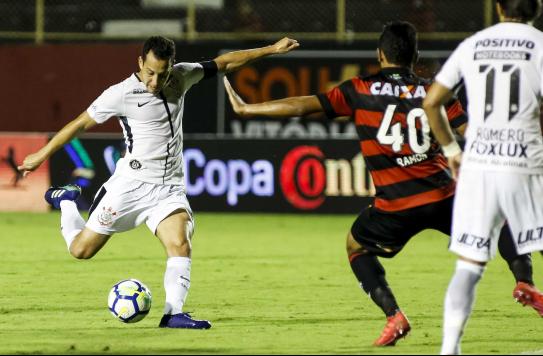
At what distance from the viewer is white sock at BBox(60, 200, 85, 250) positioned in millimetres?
9320

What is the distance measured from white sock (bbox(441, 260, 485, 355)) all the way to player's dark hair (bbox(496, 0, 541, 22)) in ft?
4.24

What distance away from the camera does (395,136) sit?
7379mm

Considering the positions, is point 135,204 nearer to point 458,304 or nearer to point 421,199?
point 421,199

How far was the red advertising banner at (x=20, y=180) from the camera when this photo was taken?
18.0m

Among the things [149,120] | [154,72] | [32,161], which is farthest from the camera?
[149,120]

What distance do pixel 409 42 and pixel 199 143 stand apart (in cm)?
1078

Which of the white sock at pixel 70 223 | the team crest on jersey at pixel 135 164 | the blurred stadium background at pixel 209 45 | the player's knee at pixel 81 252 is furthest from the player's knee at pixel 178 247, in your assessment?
the blurred stadium background at pixel 209 45

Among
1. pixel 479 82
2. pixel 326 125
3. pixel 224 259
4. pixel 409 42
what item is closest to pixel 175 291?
pixel 409 42

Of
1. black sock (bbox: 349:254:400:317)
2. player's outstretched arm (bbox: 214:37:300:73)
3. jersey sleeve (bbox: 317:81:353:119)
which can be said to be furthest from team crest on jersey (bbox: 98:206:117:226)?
jersey sleeve (bbox: 317:81:353:119)

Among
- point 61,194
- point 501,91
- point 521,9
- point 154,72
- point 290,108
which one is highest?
point 521,9

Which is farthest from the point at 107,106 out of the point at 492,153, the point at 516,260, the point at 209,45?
the point at 209,45

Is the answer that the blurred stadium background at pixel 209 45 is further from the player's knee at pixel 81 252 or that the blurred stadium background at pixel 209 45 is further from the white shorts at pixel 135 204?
the white shorts at pixel 135 204

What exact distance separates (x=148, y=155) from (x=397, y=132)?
213cm

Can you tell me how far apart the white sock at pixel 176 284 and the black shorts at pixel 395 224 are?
132cm
